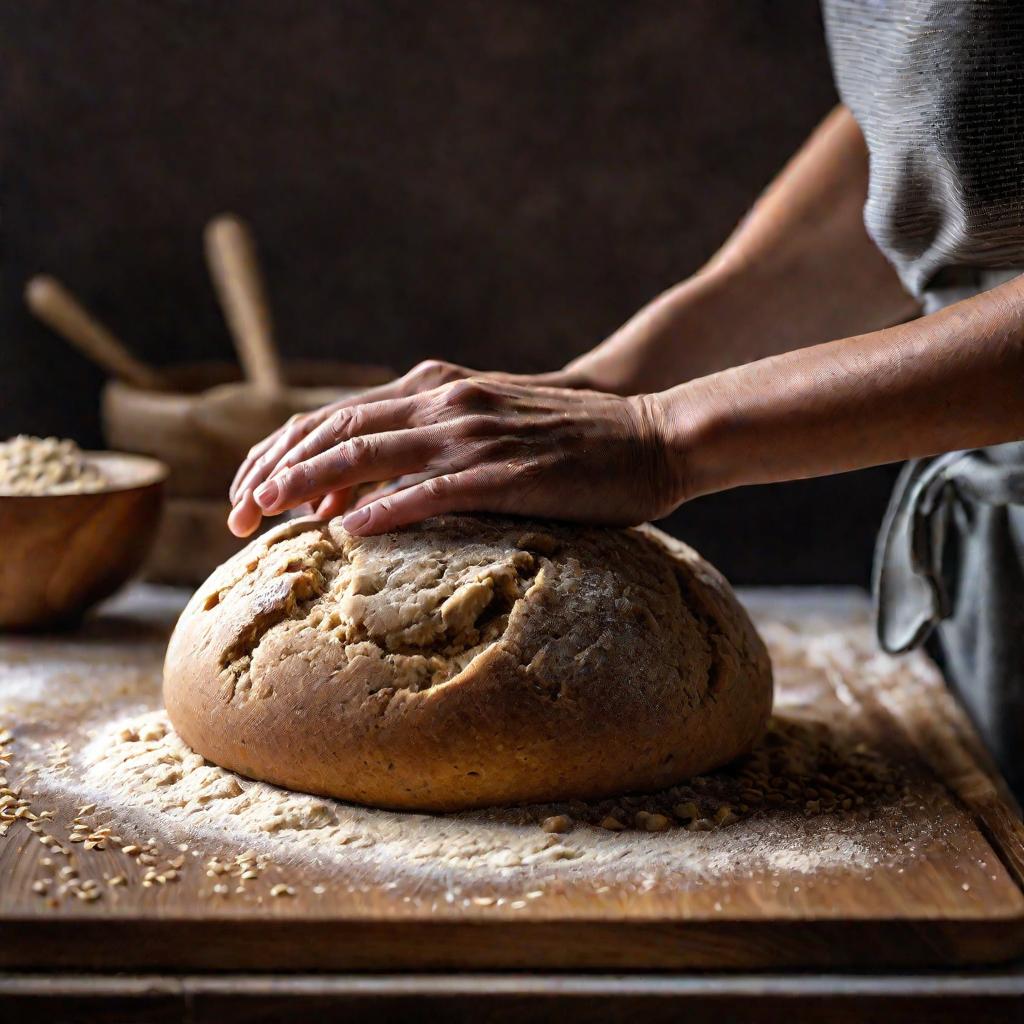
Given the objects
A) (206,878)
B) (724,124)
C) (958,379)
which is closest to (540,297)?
(724,124)

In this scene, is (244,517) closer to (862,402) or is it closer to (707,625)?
(707,625)

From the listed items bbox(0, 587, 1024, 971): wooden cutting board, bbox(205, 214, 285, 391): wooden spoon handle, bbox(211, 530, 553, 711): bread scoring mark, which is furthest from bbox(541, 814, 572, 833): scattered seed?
bbox(205, 214, 285, 391): wooden spoon handle

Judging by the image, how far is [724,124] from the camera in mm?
2498

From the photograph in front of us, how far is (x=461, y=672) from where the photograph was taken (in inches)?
45.9

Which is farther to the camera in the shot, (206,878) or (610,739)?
(610,739)

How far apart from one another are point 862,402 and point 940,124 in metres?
0.34

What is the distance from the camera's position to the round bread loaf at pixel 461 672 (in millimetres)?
1153

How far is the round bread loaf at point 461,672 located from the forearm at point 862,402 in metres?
0.16

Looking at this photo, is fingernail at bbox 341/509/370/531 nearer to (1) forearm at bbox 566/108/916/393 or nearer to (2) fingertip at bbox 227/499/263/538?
(2) fingertip at bbox 227/499/263/538

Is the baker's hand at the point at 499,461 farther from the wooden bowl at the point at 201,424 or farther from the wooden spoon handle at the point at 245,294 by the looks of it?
the wooden spoon handle at the point at 245,294

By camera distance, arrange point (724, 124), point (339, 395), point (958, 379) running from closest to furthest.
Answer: point (958, 379)
point (339, 395)
point (724, 124)

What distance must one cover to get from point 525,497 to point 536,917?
0.41m

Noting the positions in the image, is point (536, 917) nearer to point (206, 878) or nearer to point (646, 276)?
point (206, 878)

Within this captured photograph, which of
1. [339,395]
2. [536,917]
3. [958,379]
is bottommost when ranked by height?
[536,917]
